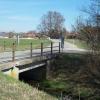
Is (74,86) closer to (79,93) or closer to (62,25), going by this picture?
Answer: (79,93)

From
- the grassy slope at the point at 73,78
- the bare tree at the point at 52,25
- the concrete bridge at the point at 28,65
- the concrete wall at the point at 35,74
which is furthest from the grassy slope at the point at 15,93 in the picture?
the bare tree at the point at 52,25

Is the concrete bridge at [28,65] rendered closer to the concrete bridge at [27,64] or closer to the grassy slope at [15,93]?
the concrete bridge at [27,64]

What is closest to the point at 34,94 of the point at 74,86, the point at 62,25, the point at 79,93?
the point at 79,93

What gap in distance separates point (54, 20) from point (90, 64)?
87.9 meters

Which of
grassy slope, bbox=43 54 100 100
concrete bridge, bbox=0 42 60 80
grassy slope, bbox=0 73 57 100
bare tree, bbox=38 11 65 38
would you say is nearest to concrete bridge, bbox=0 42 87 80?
concrete bridge, bbox=0 42 60 80

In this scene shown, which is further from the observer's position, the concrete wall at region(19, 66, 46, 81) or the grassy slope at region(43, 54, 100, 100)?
the concrete wall at region(19, 66, 46, 81)

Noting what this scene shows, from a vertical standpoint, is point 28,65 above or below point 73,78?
above

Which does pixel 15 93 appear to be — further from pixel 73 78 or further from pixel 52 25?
pixel 52 25

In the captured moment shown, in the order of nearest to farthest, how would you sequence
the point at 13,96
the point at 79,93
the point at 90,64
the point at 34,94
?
the point at 13,96 → the point at 34,94 → the point at 79,93 → the point at 90,64

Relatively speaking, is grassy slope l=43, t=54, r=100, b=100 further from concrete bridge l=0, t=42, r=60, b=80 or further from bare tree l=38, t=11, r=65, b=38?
bare tree l=38, t=11, r=65, b=38

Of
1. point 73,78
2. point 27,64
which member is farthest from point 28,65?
point 73,78

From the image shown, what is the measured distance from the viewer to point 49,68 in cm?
3475

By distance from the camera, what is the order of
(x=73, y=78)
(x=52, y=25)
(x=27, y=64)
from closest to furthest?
(x=27, y=64)
(x=73, y=78)
(x=52, y=25)

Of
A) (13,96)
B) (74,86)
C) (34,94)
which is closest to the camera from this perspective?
(13,96)
